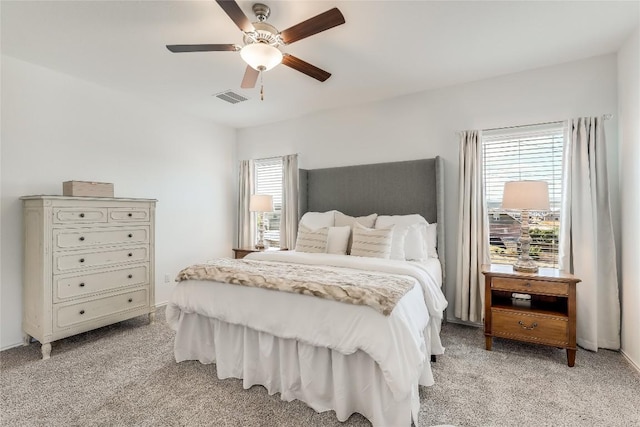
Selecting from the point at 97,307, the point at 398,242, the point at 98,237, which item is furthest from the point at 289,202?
the point at 97,307

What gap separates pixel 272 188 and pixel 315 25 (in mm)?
3221

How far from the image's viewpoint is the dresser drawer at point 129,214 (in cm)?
310

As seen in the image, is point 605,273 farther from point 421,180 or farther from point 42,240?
point 42,240

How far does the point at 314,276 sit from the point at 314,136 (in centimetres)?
278

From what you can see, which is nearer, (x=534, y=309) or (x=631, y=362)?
(x=631, y=362)

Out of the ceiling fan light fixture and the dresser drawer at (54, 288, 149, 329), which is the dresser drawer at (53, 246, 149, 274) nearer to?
the dresser drawer at (54, 288, 149, 329)

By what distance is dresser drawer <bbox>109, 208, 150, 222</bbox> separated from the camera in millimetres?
3096

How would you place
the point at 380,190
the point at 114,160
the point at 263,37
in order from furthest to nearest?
1. the point at 380,190
2. the point at 114,160
3. the point at 263,37

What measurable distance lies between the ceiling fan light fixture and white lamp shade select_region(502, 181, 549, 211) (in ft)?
7.46

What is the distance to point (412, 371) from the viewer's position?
158cm

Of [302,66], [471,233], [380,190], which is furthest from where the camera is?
[380,190]

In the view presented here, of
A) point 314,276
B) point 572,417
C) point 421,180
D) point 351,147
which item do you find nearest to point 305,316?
point 314,276

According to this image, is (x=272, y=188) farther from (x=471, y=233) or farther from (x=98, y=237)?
(x=471, y=233)

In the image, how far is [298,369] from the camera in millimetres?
1984
